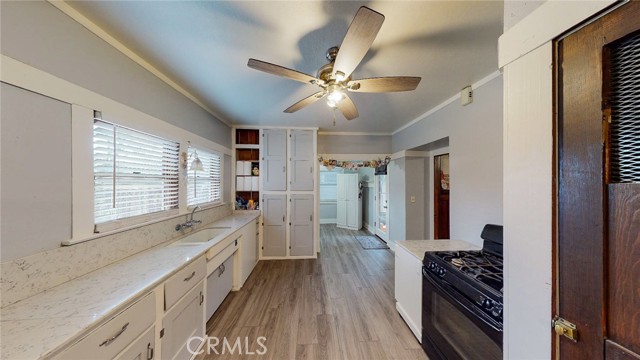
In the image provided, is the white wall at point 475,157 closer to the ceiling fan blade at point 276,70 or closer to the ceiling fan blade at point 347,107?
the ceiling fan blade at point 347,107

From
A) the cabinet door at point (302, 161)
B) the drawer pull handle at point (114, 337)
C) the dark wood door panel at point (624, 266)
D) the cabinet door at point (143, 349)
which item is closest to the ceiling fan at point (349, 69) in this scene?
the dark wood door panel at point (624, 266)

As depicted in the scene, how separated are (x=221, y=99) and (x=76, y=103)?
4.73 ft

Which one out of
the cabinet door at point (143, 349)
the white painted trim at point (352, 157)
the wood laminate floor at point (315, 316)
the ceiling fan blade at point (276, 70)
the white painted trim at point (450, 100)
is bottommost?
the wood laminate floor at point (315, 316)

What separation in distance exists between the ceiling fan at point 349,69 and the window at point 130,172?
1191 millimetres

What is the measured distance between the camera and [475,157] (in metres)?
2.21

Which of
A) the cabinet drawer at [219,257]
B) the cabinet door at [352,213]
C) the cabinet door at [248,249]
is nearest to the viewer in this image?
the cabinet drawer at [219,257]

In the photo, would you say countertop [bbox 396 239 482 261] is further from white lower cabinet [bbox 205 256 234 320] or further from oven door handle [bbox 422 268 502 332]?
white lower cabinet [bbox 205 256 234 320]

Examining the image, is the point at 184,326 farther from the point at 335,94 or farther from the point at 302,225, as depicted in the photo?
the point at 302,225

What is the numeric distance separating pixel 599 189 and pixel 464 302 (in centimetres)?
105

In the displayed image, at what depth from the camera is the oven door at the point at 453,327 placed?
1.16 m

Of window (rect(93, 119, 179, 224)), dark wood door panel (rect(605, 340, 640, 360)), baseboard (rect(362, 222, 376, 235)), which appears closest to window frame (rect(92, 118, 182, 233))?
window (rect(93, 119, 179, 224))

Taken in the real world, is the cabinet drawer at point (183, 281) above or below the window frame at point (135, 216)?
below

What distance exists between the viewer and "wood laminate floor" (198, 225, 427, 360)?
6.15 feet

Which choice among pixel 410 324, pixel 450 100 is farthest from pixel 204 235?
pixel 450 100
